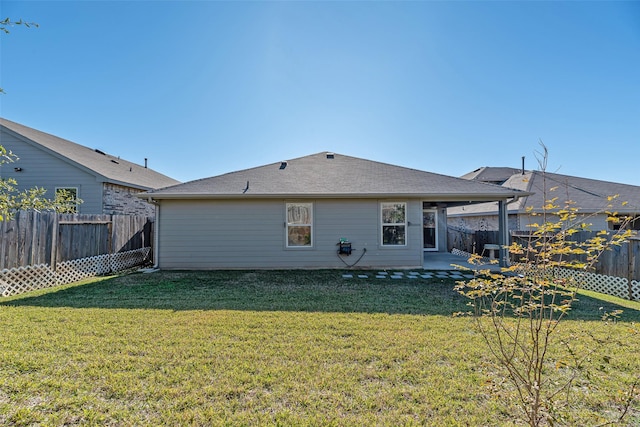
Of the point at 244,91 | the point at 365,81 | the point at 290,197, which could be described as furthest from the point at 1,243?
the point at 365,81

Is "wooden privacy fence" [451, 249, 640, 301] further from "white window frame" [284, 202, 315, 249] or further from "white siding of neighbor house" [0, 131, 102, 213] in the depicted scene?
"white siding of neighbor house" [0, 131, 102, 213]

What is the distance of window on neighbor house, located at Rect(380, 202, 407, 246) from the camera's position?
29.9 feet

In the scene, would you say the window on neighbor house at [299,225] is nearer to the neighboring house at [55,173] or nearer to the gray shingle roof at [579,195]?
the neighboring house at [55,173]

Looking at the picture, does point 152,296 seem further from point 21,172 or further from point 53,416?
point 21,172

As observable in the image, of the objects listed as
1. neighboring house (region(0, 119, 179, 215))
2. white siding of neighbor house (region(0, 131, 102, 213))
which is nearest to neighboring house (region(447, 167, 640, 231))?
neighboring house (region(0, 119, 179, 215))

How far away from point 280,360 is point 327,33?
28.7 feet

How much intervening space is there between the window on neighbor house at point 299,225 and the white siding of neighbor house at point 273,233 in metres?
0.16

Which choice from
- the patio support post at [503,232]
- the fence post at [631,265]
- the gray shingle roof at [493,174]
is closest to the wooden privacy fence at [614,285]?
the fence post at [631,265]

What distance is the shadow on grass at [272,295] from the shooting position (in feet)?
16.6

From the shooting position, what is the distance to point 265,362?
3045mm

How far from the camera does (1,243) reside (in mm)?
5836

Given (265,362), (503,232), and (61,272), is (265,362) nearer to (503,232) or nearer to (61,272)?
(61,272)

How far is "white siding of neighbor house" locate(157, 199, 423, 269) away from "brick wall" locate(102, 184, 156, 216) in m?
3.99

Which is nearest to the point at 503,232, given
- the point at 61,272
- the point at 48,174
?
the point at 61,272
